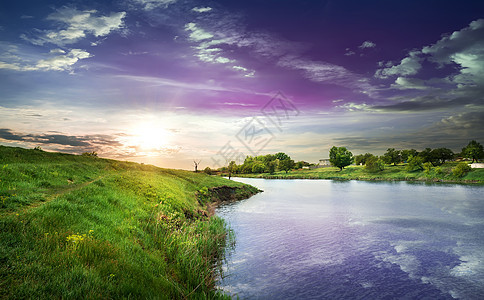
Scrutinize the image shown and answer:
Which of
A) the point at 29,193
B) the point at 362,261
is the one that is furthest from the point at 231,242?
the point at 29,193

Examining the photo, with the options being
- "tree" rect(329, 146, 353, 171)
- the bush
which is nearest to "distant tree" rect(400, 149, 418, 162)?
"tree" rect(329, 146, 353, 171)

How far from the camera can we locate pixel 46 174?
2317 centimetres

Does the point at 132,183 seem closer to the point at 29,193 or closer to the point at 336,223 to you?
the point at 29,193

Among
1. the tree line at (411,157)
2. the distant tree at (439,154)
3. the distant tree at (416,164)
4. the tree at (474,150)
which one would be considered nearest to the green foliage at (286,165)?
the tree line at (411,157)

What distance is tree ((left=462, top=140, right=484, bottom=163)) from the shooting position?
4609 inches

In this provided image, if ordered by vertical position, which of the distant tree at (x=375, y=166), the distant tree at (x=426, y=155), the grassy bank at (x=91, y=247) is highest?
the distant tree at (x=426, y=155)

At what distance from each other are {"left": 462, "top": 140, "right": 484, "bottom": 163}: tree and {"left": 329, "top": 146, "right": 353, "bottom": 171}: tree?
181 ft

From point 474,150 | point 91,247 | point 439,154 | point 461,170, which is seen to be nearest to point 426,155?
point 439,154

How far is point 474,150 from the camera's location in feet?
384

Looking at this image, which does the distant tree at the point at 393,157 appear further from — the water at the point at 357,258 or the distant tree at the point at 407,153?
the water at the point at 357,258

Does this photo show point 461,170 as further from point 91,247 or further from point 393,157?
point 91,247

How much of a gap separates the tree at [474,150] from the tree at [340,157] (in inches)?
2171

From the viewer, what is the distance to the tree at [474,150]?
117 metres

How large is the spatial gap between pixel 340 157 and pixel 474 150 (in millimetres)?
61191
